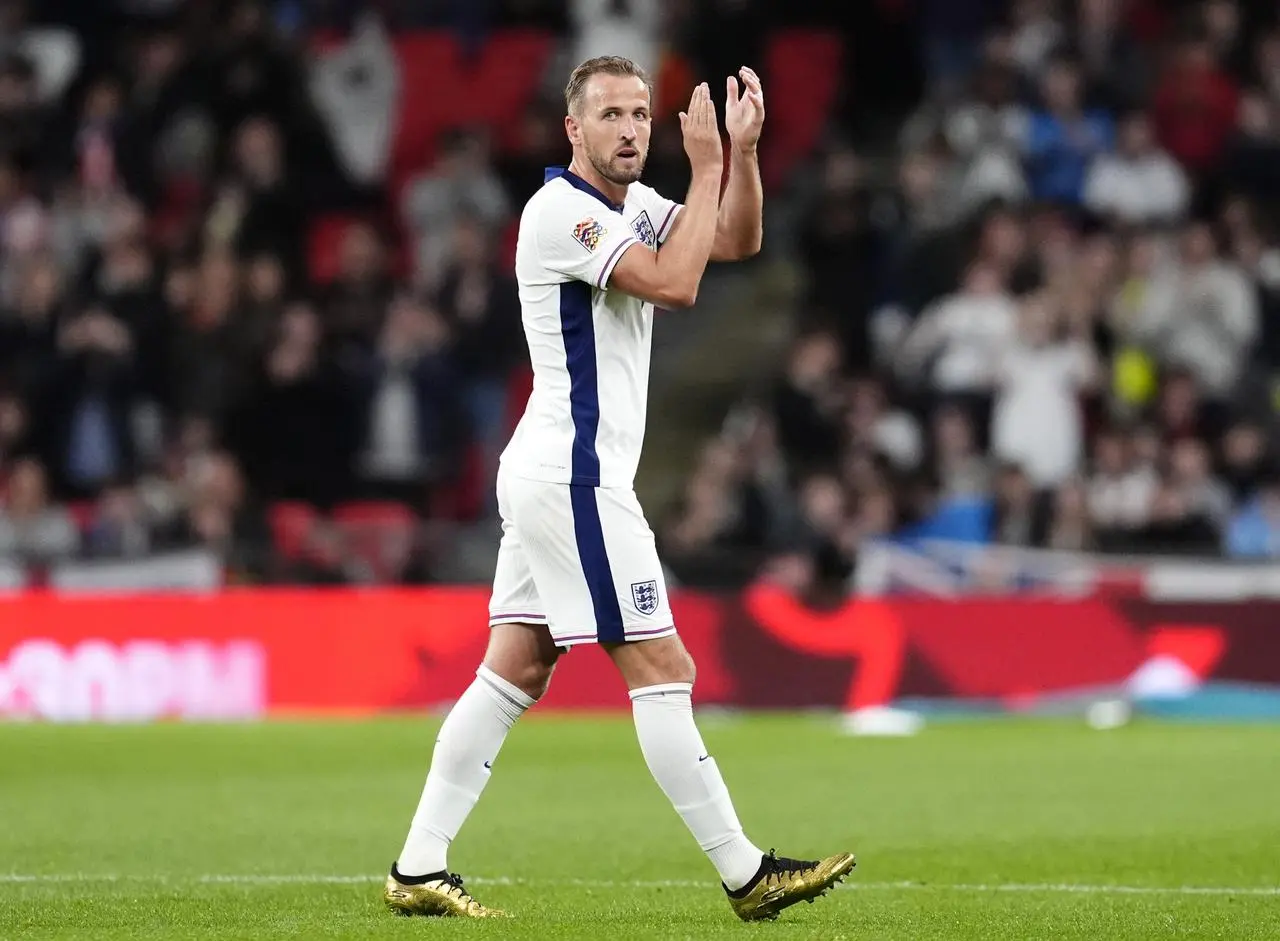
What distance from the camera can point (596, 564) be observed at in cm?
661

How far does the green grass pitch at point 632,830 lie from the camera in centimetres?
677

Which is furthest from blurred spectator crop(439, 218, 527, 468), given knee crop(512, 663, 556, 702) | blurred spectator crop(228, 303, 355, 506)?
knee crop(512, 663, 556, 702)

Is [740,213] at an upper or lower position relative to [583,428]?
upper

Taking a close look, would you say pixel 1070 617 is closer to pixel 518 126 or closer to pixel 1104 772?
pixel 1104 772

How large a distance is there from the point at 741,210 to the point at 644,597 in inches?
46.2

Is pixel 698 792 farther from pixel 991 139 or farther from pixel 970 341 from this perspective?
pixel 991 139

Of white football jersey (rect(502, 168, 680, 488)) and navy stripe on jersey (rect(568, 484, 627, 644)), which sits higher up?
white football jersey (rect(502, 168, 680, 488))

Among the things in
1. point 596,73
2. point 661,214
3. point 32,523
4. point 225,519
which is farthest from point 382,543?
point 596,73

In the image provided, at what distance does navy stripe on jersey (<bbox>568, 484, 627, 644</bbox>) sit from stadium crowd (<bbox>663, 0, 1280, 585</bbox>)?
9878 mm

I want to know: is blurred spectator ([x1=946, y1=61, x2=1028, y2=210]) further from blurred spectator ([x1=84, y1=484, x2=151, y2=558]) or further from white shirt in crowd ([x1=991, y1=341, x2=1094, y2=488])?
blurred spectator ([x1=84, y1=484, x2=151, y2=558])

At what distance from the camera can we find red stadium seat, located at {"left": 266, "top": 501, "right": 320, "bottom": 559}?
16859mm

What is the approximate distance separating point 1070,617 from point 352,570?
497 centimetres

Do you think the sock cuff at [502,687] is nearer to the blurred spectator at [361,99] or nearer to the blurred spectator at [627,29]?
the blurred spectator at [627,29]

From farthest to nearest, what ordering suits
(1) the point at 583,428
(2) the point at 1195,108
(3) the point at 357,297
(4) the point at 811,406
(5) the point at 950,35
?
(5) the point at 950,35, (2) the point at 1195,108, (3) the point at 357,297, (4) the point at 811,406, (1) the point at 583,428
